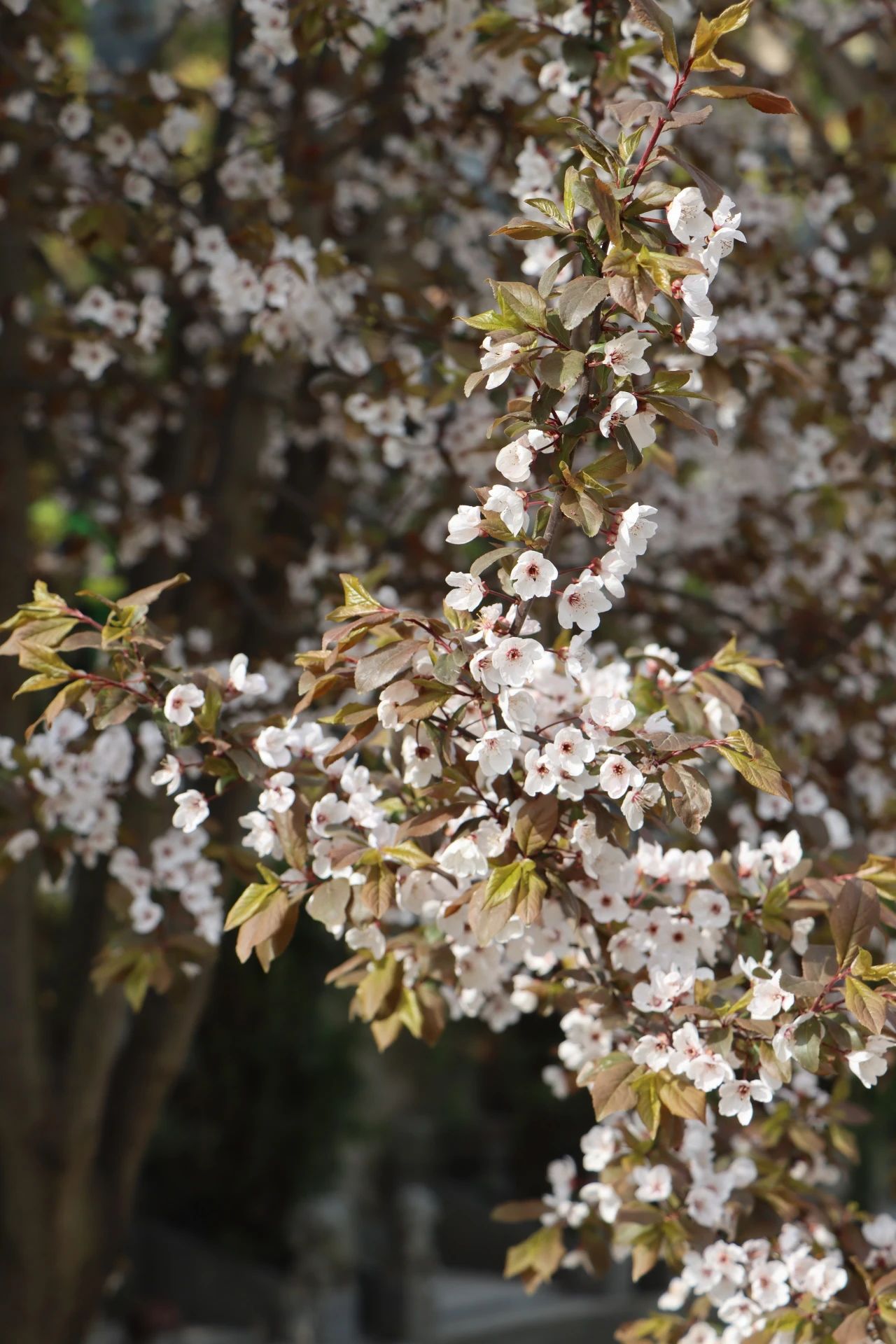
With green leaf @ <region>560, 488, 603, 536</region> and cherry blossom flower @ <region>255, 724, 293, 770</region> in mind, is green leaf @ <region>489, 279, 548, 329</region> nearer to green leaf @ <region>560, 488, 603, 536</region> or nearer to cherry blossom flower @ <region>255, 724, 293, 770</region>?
green leaf @ <region>560, 488, 603, 536</region>

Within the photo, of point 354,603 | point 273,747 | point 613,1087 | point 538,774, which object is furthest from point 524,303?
point 613,1087

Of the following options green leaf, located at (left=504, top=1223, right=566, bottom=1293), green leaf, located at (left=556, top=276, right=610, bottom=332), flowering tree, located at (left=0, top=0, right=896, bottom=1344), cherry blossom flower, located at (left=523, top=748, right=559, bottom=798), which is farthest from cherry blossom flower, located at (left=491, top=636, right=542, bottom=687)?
green leaf, located at (left=504, top=1223, right=566, bottom=1293)

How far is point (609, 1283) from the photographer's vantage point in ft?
21.2

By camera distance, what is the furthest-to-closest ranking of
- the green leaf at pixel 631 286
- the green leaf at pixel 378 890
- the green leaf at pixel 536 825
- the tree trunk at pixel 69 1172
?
the tree trunk at pixel 69 1172 < the green leaf at pixel 378 890 < the green leaf at pixel 536 825 < the green leaf at pixel 631 286

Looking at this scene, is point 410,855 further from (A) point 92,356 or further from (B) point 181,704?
(A) point 92,356

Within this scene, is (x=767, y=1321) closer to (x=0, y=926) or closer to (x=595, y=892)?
(x=595, y=892)

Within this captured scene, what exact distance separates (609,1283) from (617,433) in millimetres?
6091

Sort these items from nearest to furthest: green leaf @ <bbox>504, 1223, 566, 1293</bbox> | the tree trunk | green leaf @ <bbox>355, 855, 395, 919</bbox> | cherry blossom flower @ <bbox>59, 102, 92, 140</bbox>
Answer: green leaf @ <bbox>355, 855, 395, 919</bbox> → green leaf @ <bbox>504, 1223, 566, 1293</bbox> → cherry blossom flower @ <bbox>59, 102, 92, 140</bbox> → the tree trunk

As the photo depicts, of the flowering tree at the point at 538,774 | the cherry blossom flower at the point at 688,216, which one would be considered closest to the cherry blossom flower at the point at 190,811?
the flowering tree at the point at 538,774

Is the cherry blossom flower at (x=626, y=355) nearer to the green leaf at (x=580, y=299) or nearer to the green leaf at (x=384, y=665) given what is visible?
the green leaf at (x=580, y=299)

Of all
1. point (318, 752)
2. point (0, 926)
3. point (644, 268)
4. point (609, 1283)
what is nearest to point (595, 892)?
point (318, 752)

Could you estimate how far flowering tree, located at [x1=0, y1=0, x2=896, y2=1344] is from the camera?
1.32 meters

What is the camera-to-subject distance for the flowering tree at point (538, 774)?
1.32 m

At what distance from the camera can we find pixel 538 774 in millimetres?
1345
